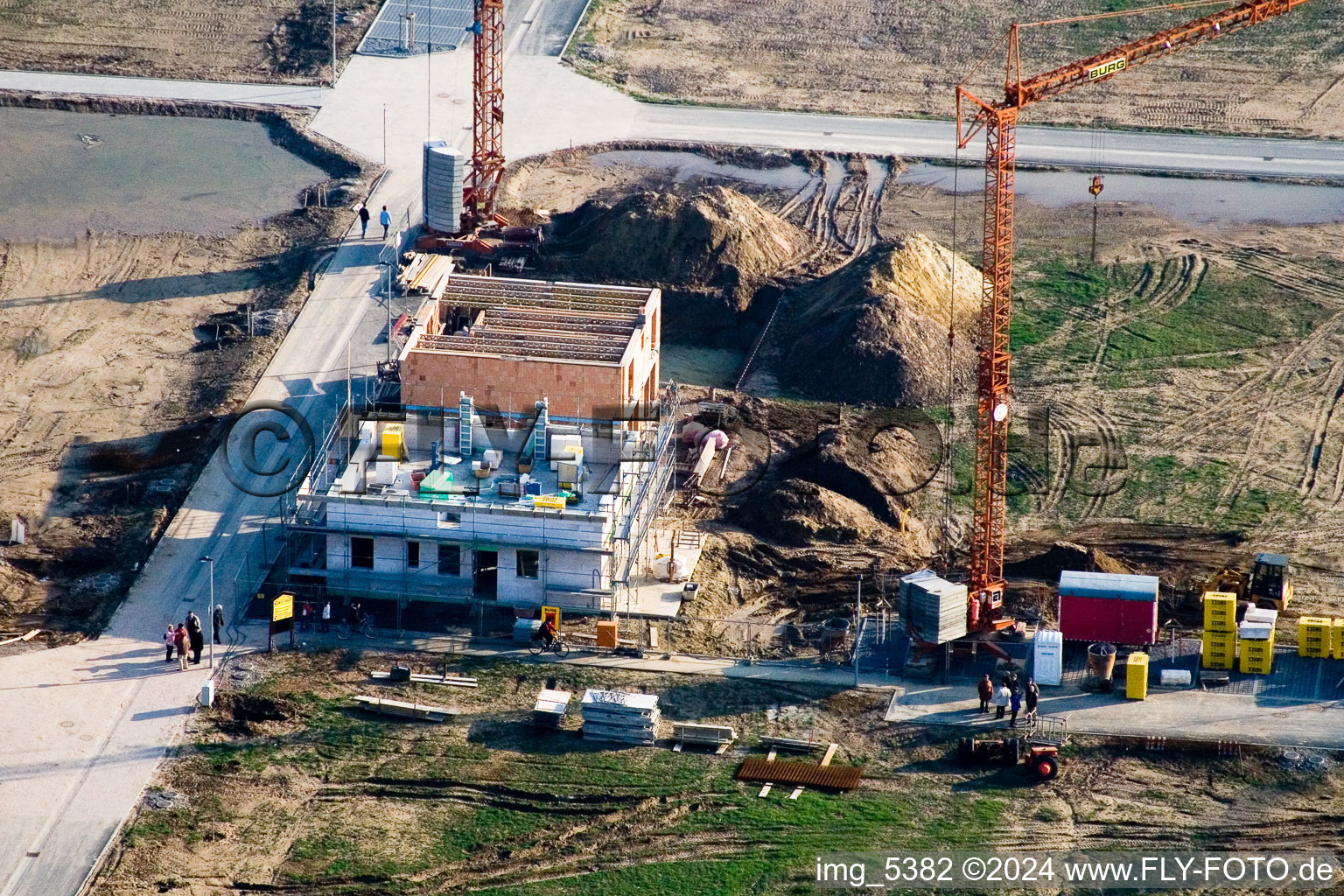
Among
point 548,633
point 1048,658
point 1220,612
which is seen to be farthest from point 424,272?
point 1220,612

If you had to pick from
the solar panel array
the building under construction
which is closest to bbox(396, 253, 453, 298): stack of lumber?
the building under construction

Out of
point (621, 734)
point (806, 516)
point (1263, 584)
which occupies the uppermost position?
point (806, 516)

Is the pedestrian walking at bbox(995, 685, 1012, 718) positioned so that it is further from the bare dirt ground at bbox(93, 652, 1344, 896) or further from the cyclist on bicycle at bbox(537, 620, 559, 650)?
the cyclist on bicycle at bbox(537, 620, 559, 650)

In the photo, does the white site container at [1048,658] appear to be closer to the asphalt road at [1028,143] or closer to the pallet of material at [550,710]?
the pallet of material at [550,710]

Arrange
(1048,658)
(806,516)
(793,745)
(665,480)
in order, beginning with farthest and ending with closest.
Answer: (665,480) → (806,516) → (1048,658) → (793,745)

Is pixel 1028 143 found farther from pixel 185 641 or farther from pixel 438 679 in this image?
pixel 185 641

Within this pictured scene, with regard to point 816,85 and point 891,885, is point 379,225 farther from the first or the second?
point 891,885

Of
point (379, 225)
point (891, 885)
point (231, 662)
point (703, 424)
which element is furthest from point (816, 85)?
point (891, 885)
